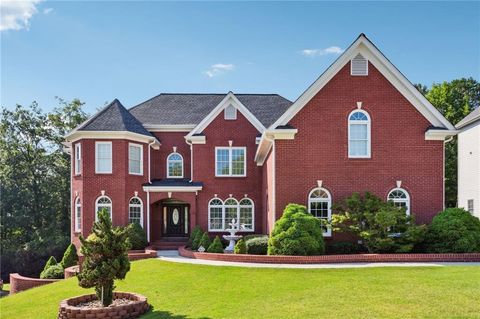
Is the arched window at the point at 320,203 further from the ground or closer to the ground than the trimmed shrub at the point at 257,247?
further from the ground

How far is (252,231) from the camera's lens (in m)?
27.0

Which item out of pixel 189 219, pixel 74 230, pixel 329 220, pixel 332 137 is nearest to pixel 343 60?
pixel 332 137

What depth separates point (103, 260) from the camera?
11.5m

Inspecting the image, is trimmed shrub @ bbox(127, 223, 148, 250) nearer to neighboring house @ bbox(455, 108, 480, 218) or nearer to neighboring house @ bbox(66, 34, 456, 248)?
neighboring house @ bbox(66, 34, 456, 248)

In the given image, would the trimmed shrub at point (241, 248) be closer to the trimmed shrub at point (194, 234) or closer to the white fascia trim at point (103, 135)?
the trimmed shrub at point (194, 234)

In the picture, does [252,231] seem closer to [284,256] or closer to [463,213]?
[284,256]

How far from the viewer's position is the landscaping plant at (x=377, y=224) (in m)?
17.3

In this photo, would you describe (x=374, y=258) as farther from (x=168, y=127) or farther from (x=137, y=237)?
(x=168, y=127)

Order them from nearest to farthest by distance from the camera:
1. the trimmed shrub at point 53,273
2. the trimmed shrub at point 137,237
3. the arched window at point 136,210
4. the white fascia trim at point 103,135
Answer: the trimmed shrub at point 53,273, the trimmed shrub at point 137,237, the white fascia trim at point 103,135, the arched window at point 136,210

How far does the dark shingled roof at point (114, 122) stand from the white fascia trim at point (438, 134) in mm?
15707

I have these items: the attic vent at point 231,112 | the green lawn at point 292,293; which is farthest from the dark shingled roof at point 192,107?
the green lawn at point 292,293

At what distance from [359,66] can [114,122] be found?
552 inches

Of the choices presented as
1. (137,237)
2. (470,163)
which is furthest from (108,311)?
(470,163)

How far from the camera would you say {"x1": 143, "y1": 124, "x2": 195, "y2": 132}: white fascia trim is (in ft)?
94.5
